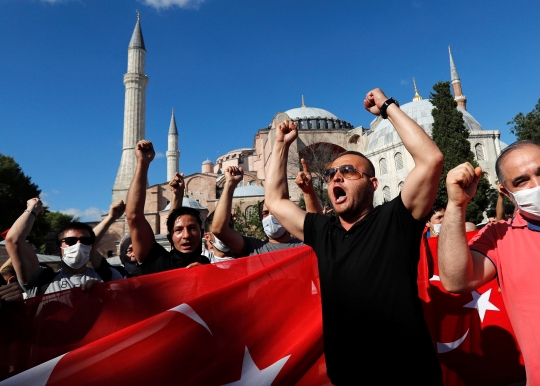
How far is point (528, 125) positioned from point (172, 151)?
1903 inches

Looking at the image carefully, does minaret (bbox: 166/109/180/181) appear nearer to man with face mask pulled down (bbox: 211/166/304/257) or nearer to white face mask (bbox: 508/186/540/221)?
man with face mask pulled down (bbox: 211/166/304/257)

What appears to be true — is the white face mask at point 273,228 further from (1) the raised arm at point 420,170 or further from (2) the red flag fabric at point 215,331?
(1) the raised arm at point 420,170

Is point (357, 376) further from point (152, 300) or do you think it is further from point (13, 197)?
point (13, 197)

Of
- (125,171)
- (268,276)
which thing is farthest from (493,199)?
(125,171)

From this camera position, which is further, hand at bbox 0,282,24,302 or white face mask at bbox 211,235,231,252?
white face mask at bbox 211,235,231,252

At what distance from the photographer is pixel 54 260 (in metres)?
14.3

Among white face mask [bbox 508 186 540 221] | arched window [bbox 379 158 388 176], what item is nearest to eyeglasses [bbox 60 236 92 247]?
white face mask [bbox 508 186 540 221]

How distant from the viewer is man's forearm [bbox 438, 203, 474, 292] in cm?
166

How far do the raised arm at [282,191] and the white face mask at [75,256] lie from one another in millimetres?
1787

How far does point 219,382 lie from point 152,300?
0.80 meters

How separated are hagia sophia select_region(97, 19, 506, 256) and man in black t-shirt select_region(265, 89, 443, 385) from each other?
27329 mm

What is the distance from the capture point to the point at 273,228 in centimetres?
408

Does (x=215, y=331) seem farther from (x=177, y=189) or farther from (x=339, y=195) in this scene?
(x=177, y=189)

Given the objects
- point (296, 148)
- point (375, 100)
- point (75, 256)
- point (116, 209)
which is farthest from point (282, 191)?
point (296, 148)
